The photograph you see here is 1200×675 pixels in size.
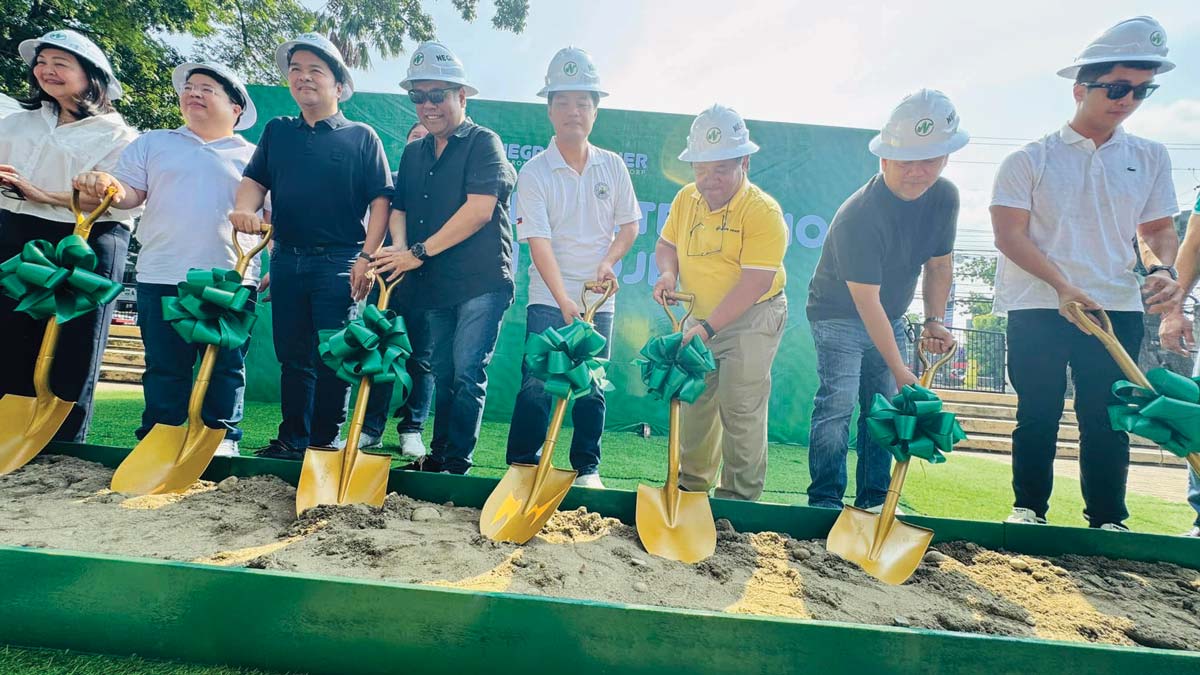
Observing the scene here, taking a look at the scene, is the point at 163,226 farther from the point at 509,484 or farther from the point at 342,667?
the point at 342,667

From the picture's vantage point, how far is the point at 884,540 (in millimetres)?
1652

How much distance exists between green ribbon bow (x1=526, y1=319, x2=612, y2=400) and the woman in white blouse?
1.81 m

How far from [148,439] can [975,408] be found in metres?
9.06

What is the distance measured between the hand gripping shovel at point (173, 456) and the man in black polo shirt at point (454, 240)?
78 cm

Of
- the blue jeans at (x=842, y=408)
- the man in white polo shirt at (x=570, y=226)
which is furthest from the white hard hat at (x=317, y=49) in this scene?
the blue jeans at (x=842, y=408)

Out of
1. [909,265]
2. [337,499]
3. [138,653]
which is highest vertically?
[909,265]

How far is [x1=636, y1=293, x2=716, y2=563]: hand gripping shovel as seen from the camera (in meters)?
1.62

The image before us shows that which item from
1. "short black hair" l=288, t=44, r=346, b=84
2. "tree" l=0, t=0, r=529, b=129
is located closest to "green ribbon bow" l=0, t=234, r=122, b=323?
"short black hair" l=288, t=44, r=346, b=84

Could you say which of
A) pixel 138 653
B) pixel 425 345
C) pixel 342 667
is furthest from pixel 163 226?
pixel 342 667

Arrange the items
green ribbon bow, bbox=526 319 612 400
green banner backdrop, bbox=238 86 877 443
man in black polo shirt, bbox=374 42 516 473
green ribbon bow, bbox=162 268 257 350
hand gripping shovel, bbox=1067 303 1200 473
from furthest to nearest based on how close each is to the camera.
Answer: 1. green banner backdrop, bbox=238 86 877 443
2. man in black polo shirt, bbox=374 42 516 473
3. green ribbon bow, bbox=162 268 257 350
4. green ribbon bow, bbox=526 319 612 400
5. hand gripping shovel, bbox=1067 303 1200 473

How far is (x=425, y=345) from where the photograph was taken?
9.76 feet

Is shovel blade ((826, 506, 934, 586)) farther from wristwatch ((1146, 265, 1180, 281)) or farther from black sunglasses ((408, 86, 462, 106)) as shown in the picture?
black sunglasses ((408, 86, 462, 106))

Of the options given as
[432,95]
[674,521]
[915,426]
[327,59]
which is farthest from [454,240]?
[915,426]

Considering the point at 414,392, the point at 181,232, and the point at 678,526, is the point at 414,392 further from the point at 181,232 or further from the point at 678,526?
the point at 678,526
